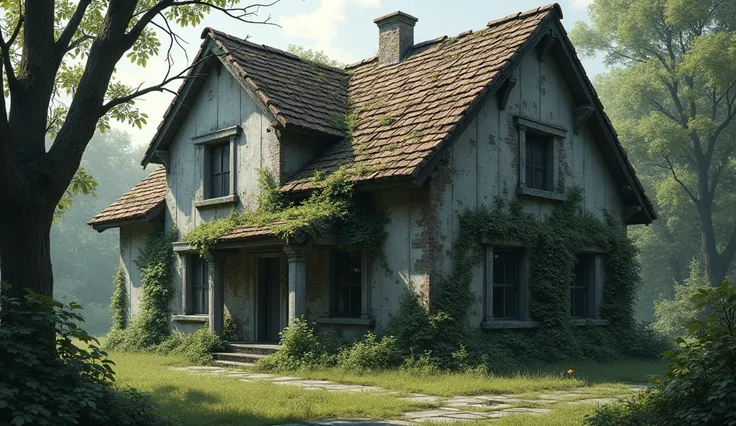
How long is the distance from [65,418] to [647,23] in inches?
1420

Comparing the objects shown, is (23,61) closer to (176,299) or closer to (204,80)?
(204,80)

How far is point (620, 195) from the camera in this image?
788 inches

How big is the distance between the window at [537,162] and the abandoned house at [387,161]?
37 millimetres

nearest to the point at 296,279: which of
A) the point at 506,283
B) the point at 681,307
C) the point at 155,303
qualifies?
the point at 506,283

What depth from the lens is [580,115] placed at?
18.6 metres

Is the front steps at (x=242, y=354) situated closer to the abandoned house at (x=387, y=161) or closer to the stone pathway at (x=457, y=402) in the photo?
the abandoned house at (x=387, y=161)

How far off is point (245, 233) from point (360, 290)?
258 cm

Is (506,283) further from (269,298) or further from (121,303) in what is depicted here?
(121,303)

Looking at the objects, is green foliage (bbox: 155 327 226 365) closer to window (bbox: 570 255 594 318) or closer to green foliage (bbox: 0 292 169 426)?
window (bbox: 570 255 594 318)

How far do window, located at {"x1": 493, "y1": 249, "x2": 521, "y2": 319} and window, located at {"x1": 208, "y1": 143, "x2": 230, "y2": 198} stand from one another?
6.52 meters

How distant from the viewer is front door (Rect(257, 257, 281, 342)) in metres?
17.6

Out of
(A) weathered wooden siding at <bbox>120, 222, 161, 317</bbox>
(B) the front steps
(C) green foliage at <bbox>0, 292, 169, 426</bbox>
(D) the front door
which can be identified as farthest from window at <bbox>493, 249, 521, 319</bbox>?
(C) green foliage at <bbox>0, 292, 169, 426</bbox>

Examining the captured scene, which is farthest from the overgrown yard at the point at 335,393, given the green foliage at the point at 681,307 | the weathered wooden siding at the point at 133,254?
the green foliage at the point at 681,307

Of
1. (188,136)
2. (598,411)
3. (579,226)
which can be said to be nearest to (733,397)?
(598,411)
